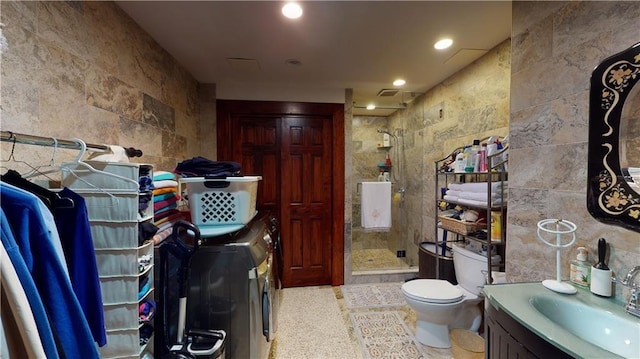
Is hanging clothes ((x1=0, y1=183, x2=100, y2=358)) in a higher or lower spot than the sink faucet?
higher

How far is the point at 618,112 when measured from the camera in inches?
39.8

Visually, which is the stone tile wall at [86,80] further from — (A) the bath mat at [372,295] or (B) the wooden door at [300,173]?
(A) the bath mat at [372,295]

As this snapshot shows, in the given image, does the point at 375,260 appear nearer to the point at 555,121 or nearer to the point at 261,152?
the point at 261,152

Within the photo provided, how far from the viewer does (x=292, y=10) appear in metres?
1.53

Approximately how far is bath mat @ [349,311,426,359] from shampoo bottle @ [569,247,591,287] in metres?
1.15

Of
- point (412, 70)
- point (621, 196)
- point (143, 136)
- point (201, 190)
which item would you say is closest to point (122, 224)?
point (201, 190)

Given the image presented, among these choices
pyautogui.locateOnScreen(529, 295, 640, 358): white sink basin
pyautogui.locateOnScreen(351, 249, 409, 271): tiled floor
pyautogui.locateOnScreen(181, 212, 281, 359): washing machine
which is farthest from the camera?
pyautogui.locateOnScreen(351, 249, 409, 271): tiled floor

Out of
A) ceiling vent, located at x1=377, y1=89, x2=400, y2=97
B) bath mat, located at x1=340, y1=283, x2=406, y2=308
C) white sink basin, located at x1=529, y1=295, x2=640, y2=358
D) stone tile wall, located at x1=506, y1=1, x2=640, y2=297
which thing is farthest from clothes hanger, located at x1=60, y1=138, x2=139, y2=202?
ceiling vent, located at x1=377, y1=89, x2=400, y2=97

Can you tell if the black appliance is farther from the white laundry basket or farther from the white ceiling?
the white ceiling

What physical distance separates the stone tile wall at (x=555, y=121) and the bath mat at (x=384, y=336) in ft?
3.05

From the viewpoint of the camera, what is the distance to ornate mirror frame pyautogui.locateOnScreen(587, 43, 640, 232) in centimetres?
97

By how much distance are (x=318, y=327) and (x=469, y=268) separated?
1300 mm

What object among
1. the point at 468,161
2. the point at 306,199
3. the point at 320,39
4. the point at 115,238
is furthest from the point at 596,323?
the point at 306,199

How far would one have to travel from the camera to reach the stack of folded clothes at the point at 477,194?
1757 mm
